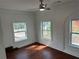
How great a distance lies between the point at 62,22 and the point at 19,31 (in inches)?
103

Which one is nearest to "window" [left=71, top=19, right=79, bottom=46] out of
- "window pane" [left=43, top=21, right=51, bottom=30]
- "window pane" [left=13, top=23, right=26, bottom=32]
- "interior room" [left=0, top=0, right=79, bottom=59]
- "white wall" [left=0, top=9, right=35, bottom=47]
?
"interior room" [left=0, top=0, right=79, bottom=59]

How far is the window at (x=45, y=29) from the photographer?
4.69m

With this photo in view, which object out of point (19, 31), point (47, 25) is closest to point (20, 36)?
point (19, 31)

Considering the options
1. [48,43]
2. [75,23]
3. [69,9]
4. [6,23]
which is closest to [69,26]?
[75,23]

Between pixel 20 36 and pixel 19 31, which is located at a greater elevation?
pixel 19 31

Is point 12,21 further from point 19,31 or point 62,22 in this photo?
point 62,22

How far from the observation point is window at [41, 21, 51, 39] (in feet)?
15.4

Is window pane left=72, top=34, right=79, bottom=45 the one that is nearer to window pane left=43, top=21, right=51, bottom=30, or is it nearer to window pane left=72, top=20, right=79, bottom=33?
window pane left=72, top=20, right=79, bottom=33

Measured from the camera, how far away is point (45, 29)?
4.98 meters

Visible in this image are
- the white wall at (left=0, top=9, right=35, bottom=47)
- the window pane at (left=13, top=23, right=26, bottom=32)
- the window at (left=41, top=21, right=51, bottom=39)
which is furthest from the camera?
the window at (left=41, top=21, right=51, bottom=39)

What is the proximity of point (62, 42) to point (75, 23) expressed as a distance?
3.59 ft

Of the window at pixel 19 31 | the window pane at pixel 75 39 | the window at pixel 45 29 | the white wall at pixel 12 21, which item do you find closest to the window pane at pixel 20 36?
the window at pixel 19 31

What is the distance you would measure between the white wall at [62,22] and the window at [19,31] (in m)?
1.63

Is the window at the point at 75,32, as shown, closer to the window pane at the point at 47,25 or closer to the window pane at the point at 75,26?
the window pane at the point at 75,26
